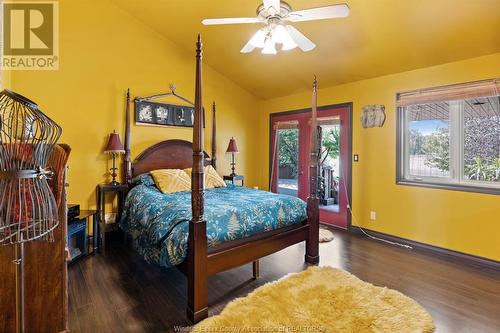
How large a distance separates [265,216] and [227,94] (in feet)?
10.4

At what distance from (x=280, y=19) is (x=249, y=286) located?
7.68 ft

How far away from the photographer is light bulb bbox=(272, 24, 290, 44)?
89.8 inches

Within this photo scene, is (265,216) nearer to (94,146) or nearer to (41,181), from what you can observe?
(41,181)

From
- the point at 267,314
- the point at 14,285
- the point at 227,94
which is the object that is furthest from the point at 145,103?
the point at 267,314

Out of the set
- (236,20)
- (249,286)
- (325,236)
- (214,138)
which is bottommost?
(249,286)

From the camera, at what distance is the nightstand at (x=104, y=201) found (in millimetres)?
3399

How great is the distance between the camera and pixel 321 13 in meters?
2.07

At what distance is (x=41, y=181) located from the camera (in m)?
1.24

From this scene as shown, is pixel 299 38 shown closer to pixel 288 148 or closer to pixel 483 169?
pixel 483 169

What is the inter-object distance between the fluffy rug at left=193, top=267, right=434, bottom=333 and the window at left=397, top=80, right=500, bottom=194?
1886mm

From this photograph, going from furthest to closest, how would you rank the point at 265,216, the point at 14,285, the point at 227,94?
the point at 227,94
the point at 265,216
the point at 14,285

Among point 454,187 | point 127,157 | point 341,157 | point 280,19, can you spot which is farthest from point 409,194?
point 127,157

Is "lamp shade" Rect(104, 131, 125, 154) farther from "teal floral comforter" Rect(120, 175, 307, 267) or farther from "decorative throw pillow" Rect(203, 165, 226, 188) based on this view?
"decorative throw pillow" Rect(203, 165, 226, 188)

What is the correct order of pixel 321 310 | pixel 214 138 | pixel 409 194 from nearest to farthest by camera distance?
pixel 321 310 < pixel 409 194 < pixel 214 138
